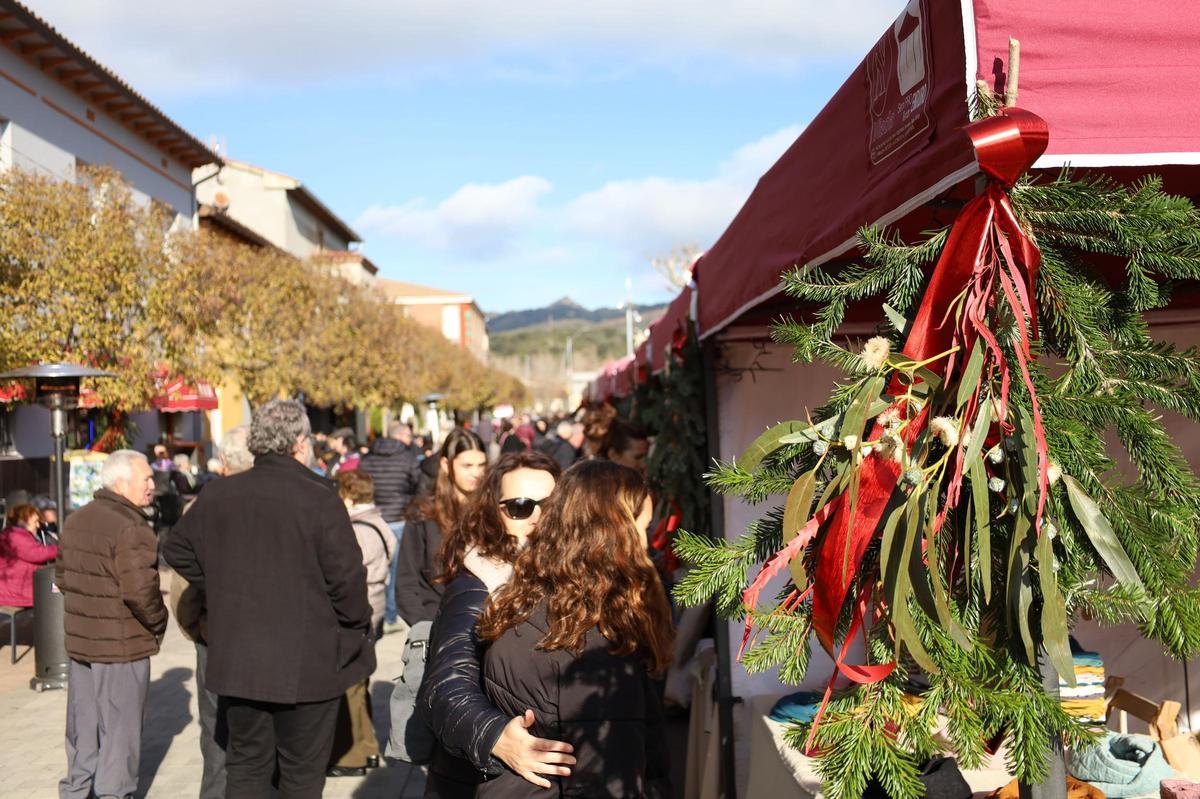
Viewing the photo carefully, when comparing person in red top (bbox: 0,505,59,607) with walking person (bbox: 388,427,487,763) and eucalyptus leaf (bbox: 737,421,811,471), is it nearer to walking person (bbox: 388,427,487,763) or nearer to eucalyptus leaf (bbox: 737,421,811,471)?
walking person (bbox: 388,427,487,763)

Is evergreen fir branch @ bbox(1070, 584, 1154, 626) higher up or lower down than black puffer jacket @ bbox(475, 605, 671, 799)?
higher up

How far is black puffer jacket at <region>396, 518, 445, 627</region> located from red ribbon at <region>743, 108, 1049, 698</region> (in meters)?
3.81

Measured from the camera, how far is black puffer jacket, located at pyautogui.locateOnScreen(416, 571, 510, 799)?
2.70 metres

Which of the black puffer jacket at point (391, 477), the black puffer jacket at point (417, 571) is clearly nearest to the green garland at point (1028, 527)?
the black puffer jacket at point (417, 571)

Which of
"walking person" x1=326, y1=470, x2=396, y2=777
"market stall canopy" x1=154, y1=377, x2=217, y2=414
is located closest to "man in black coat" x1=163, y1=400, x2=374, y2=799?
"walking person" x1=326, y1=470, x2=396, y2=777

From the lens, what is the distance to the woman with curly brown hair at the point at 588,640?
2.67 m

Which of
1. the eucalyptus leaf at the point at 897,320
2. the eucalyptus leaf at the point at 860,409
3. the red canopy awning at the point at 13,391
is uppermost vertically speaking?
the red canopy awning at the point at 13,391

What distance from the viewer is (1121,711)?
386 cm

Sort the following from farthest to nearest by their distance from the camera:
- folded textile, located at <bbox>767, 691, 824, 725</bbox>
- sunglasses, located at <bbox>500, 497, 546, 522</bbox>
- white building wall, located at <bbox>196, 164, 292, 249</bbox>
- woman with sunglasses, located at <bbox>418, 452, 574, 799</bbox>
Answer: white building wall, located at <bbox>196, 164, 292, 249</bbox> < folded textile, located at <bbox>767, 691, 824, 725</bbox> < sunglasses, located at <bbox>500, 497, 546, 522</bbox> < woman with sunglasses, located at <bbox>418, 452, 574, 799</bbox>

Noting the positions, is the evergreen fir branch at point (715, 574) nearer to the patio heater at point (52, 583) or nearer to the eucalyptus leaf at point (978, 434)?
the eucalyptus leaf at point (978, 434)

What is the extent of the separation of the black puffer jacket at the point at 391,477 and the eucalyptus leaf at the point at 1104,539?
9843 mm

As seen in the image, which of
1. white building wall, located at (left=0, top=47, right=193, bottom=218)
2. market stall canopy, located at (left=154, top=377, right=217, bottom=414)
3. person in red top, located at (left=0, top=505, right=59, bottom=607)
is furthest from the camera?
market stall canopy, located at (left=154, top=377, right=217, bottom=414)

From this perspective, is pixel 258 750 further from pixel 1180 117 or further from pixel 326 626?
pixel 1180 117

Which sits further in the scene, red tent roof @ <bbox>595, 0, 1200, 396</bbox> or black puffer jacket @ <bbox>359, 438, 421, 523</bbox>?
black puffer jacket @ <bbox>359, 438, 421, 523</bbox>
